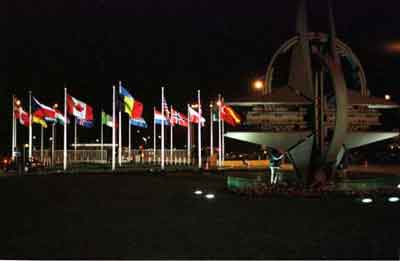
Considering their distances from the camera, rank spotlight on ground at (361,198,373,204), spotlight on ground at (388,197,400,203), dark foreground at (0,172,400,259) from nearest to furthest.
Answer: dark foreground at (0,172,400,259) < spotlight on ground at (361,198,373,204) < spotlight on ground at (388,197,400,203)

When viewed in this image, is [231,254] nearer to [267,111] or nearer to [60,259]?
[60,259]

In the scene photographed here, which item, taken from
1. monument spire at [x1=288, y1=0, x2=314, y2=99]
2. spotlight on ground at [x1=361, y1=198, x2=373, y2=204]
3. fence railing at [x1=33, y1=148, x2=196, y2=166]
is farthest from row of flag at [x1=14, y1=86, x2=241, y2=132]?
spotlight on ground at [x1=361, y1=198, x2=373, y2=204]

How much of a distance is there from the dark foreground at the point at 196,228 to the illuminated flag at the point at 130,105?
2312 cm

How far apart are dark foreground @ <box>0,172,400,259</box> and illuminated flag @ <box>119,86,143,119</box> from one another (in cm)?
2312

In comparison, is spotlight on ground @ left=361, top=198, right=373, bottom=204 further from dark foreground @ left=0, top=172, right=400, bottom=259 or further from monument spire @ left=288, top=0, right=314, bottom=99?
monument spire @ left=288, top=0, right=314, bottom=99

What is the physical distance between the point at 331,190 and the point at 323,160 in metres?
1.39

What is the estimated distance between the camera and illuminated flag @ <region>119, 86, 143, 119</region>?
4359cm

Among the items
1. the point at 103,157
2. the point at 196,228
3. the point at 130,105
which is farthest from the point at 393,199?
the point at 103,157

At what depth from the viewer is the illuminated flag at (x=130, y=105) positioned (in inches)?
1716

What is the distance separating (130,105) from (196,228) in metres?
32.3

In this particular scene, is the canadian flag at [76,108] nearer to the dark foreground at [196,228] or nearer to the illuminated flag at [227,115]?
the illuminated flag at [227,115]

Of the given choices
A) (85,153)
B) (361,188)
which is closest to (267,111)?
(361,188)

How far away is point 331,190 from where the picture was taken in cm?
2098

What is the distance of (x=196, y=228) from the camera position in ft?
42.8
